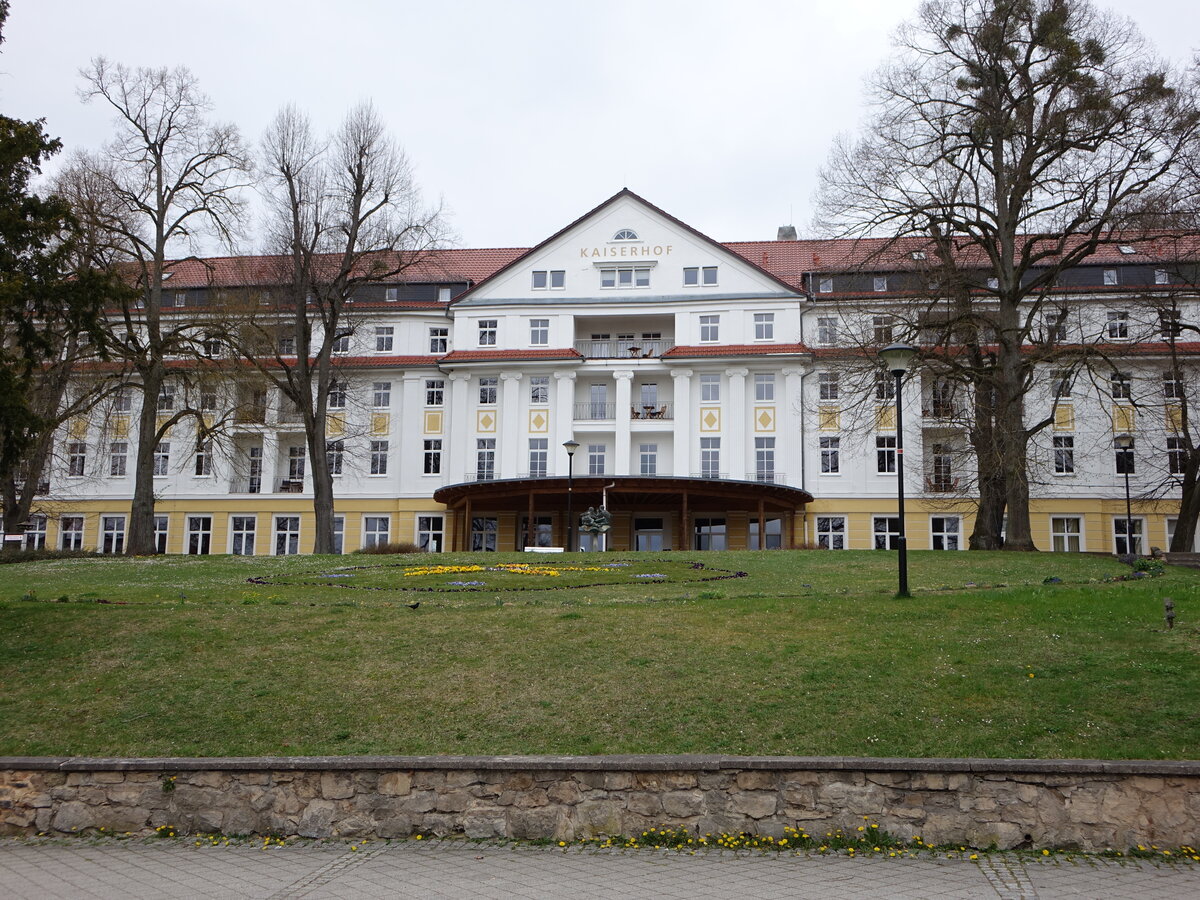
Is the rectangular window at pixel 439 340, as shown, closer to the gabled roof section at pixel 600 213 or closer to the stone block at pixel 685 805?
the gabled roof section at pixel 600 213

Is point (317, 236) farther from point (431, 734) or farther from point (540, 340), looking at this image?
point (431, 734)

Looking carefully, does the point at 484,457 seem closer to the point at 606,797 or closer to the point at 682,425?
the point at 682,425

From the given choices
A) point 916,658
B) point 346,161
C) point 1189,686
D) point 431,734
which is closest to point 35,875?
point 431,734

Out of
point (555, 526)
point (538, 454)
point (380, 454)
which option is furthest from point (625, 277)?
point (380, 454)

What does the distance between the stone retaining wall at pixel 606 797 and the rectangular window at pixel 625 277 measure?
43031 millimetres

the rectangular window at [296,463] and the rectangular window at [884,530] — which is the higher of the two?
the rectangular window at [296,463]

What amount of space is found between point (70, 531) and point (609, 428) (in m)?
28.3

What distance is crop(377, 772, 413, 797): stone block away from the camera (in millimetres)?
9828

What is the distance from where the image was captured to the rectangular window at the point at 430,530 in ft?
170

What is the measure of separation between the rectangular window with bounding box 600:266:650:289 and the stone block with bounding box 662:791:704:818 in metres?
43.3

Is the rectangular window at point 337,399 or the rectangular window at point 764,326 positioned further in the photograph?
the rectangular window at point 337,399

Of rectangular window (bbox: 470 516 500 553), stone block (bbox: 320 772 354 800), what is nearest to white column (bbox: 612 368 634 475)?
rectangular window (bbox: 470 516 500 553)

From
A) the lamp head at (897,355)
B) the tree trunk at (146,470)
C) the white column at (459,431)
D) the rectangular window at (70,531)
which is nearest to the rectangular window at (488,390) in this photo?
the white column at (459,431)

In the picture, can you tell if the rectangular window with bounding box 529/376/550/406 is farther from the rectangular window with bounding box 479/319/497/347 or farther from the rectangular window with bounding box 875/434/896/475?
the rectangular window with bounding box 875/434/896/475
